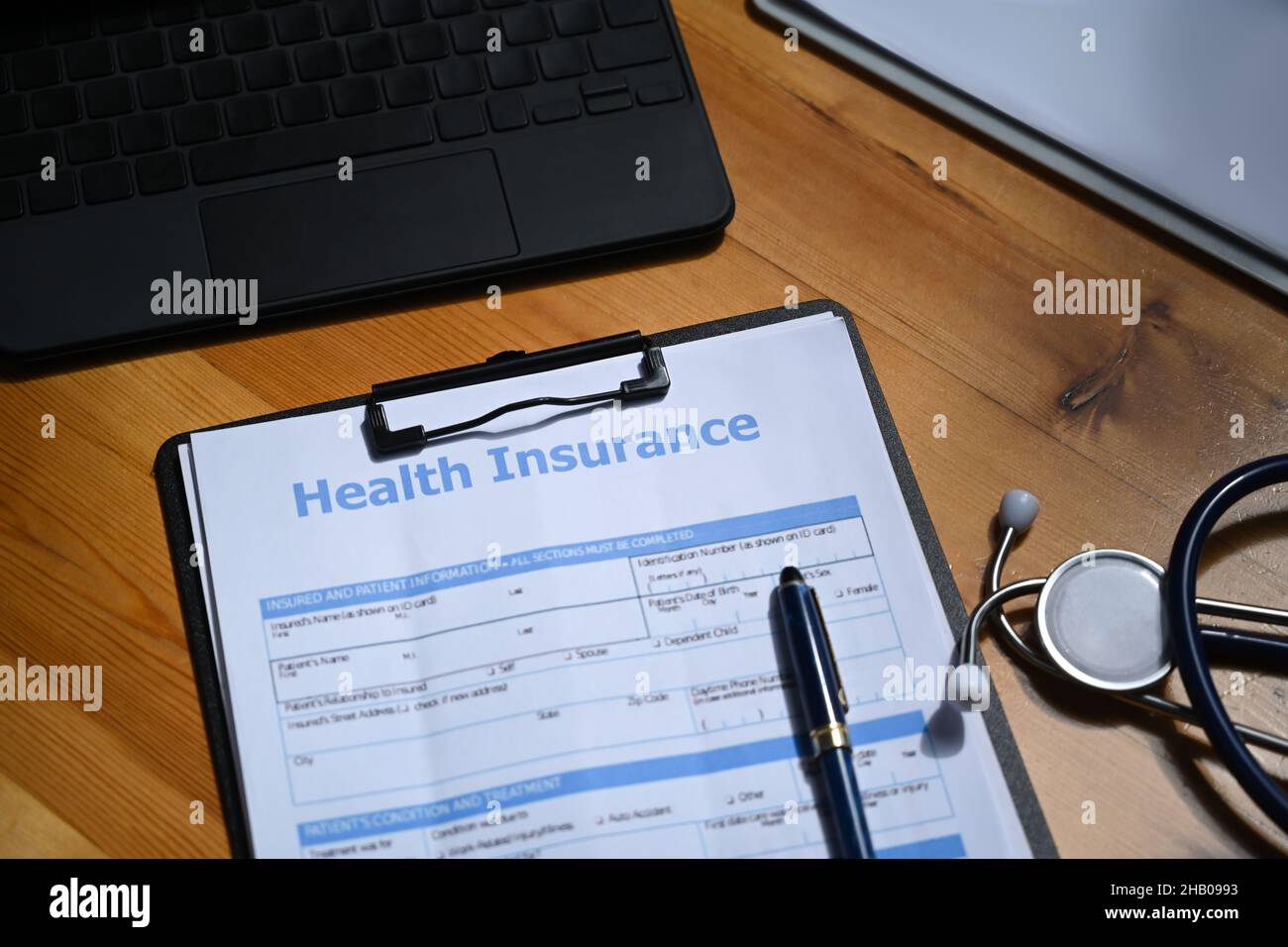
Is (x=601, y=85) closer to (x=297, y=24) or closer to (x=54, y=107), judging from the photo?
(x=297, y=24)

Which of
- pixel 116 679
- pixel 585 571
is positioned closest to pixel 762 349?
pixel 585 571

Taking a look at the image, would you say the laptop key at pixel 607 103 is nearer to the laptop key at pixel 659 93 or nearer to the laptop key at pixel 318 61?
the laptop key at pixel 659 93

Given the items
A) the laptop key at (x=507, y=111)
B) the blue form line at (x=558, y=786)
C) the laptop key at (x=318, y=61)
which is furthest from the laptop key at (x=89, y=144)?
the blue form line at (x=558, y=786)

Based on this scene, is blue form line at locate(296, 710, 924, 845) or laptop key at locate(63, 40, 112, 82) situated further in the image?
laptop key at locate(63, 40, 112, 82)

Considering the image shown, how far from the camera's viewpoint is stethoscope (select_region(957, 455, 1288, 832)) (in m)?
0.51

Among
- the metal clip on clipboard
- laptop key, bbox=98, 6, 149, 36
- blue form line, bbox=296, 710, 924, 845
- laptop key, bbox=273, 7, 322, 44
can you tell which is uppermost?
laptop key, bbox=98, 6, 149, 36

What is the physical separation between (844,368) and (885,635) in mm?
156

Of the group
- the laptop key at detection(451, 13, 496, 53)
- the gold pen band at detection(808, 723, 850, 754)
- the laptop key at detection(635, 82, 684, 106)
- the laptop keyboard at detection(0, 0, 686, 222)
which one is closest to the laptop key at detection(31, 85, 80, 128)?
the laptop keyboard at detection(0, 0, 686, 222)

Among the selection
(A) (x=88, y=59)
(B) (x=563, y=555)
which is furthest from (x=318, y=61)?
(B) (x=563, y=555)

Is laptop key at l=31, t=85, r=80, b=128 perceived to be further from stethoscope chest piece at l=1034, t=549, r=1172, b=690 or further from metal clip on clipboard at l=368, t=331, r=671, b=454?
stethoscope chest piece at l=1034, t=549, r=1172, b=690

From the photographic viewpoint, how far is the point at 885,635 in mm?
535

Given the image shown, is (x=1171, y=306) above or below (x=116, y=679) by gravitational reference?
above
